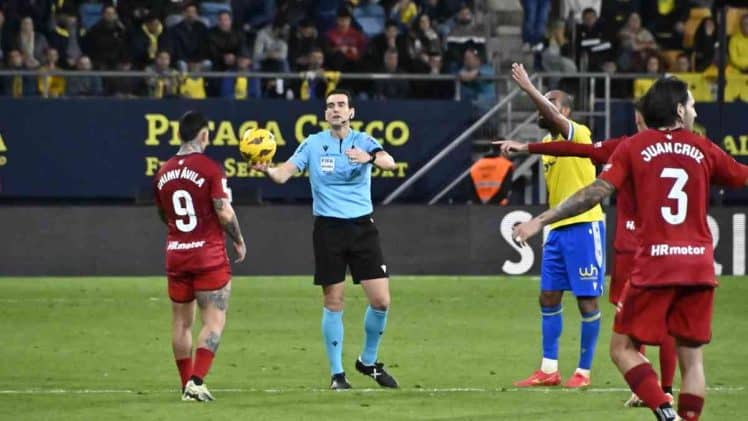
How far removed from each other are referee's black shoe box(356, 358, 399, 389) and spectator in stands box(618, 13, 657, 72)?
547 inches

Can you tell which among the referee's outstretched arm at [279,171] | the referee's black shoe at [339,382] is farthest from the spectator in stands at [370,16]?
the referee's black shoe at [339,382]

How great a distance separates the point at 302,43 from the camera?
25141 millimetres

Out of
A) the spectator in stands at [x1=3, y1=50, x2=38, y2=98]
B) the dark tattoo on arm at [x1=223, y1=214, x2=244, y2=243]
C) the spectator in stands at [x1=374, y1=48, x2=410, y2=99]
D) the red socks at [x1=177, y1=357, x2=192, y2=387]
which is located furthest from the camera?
the spectator in stands at [x1=374, y1=48, x2=410, y2=99]

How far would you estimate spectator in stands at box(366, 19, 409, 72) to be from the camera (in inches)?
987

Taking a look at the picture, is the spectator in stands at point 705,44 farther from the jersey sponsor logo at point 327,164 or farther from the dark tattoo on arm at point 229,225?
the dark tattoo on arm at point 229,225

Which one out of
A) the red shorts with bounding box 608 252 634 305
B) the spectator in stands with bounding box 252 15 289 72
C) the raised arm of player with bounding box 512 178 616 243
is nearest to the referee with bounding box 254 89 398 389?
the red shorts with bounding box 608 252 634 305

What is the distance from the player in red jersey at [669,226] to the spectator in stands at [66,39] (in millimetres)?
16009

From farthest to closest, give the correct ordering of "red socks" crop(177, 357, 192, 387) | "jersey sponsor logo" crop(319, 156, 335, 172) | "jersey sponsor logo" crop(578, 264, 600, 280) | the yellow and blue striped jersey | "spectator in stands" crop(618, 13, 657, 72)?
"spectator in stands" crop(618, 13, 657, 72) < the yellow and blue striped jersey < "jersey sponsor logo" crop(578, 264, 600, 280) < "jersey sponsor logo" crop(319, 156, 335, 172) < "red socks" crop(177, 357, 192, 387)

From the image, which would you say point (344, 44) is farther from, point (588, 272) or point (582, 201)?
point (582, 201)

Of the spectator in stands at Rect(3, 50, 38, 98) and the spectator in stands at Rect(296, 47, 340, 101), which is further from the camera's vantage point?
the spectator in stands at Rect(296, 47, 340, 101)

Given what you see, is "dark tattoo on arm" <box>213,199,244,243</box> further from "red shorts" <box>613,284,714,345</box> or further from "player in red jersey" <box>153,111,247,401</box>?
"red shorts" <box>613,284,714,345</box>

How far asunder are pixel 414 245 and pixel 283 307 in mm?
4323

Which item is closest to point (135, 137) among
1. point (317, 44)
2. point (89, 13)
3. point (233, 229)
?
point (89, 13)

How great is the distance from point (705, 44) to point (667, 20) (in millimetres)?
1399
